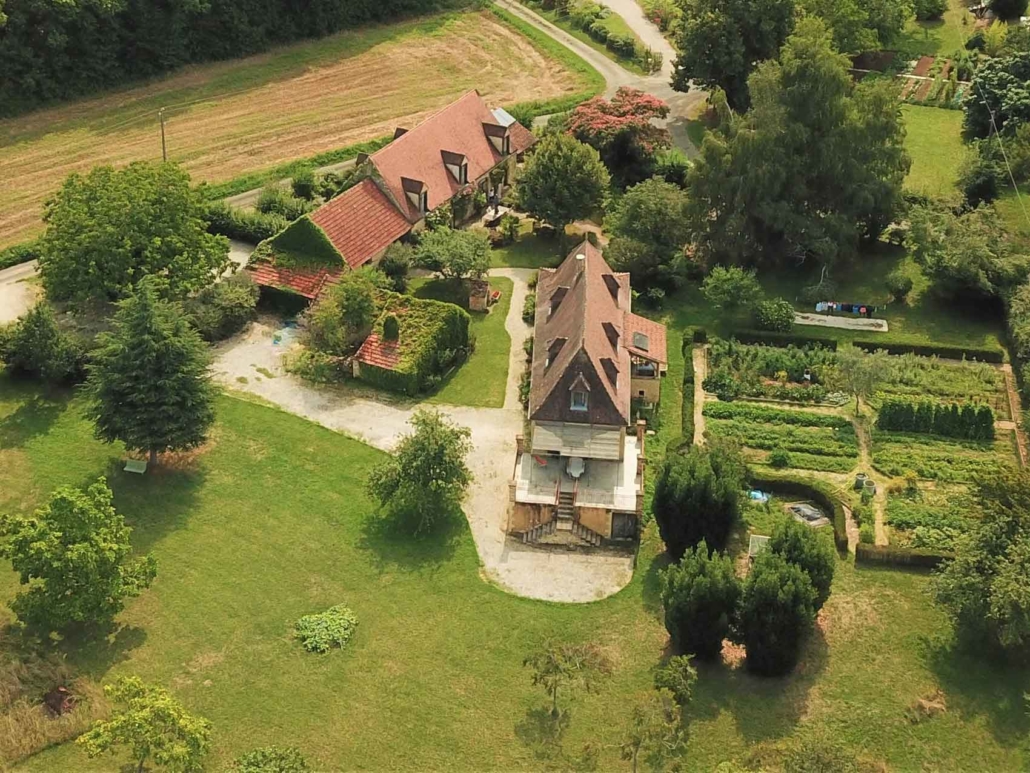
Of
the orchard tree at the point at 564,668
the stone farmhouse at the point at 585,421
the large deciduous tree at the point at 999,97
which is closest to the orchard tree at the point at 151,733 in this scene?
the orchard tree at the point at 564,668

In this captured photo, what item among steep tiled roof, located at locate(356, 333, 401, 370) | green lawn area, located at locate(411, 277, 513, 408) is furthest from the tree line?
steep tiled roof, located at locate(356, 333, 401, 370)

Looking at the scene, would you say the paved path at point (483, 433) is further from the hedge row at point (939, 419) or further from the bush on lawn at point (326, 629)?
the hedge row at point (939, 419)

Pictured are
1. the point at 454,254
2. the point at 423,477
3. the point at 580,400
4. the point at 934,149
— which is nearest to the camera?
the point at 423,477

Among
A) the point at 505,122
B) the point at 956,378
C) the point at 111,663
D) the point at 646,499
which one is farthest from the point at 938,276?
the point at 111,663

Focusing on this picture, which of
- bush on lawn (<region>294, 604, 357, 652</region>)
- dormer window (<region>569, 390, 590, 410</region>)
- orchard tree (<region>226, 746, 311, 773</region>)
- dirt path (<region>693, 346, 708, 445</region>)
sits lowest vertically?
dirt path (<region>693, 346, 708, 445</region>)

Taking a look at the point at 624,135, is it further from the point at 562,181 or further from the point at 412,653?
the point at 412,653

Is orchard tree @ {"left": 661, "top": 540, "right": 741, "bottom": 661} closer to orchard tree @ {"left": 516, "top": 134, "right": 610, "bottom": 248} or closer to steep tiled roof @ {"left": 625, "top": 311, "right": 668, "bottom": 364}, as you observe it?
steep tiled roof @ {"left": 625, "top": 311, "right": 668, "bottom": 364}

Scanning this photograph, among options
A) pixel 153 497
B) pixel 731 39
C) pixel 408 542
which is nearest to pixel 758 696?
pixel 408 542
